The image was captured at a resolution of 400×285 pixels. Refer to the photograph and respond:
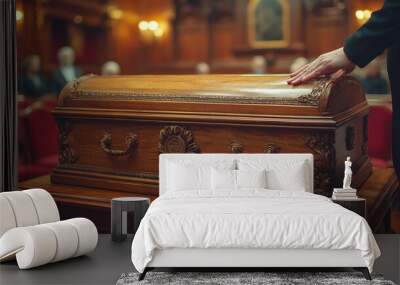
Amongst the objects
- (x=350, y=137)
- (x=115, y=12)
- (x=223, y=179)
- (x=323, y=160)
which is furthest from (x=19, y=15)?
(x=350, y=137)

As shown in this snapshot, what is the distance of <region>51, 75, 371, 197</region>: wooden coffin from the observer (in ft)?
17.3

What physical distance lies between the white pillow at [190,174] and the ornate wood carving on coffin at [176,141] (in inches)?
10.0

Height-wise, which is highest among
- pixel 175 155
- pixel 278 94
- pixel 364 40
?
pixel 364 40

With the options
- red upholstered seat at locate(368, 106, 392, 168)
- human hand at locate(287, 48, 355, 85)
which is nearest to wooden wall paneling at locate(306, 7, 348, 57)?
human hand at locate(287, 48, 355, 85)

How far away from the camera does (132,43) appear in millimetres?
6316

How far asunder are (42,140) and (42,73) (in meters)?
0.64

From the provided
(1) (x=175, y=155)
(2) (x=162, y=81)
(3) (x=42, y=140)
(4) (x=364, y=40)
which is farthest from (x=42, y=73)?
(4) (x=364, y=40)

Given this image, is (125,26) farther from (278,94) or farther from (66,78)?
(278,94)

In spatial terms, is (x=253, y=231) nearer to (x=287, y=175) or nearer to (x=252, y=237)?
(x=252, y=237)

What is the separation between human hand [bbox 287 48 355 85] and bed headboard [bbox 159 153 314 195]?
25.1 inches

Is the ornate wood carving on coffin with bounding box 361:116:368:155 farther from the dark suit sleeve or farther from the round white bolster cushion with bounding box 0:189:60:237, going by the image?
the round white bolster cushion with bounding box 0:189:60:237

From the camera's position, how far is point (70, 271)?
445cm

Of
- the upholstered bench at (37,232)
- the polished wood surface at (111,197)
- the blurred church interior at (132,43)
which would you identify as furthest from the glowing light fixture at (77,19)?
the upholstered bench at (37,232)

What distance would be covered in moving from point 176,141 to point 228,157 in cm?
50
